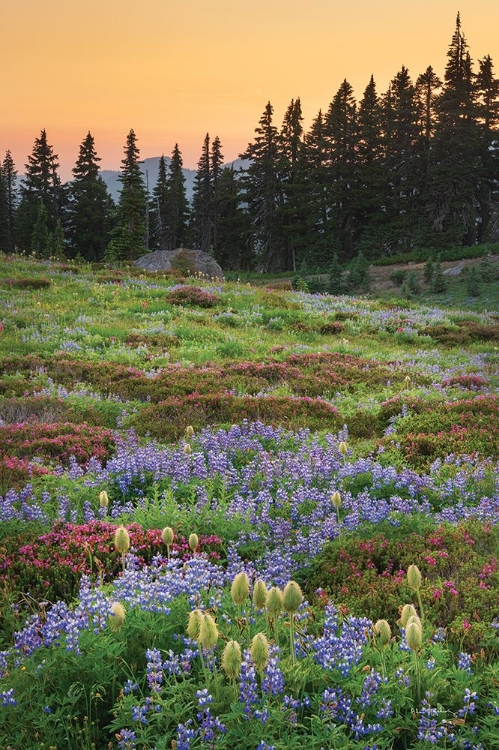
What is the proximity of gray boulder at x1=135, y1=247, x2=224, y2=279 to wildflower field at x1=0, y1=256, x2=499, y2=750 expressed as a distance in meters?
22.9

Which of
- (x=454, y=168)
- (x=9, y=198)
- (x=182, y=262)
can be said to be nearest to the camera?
(x=182, y=262)

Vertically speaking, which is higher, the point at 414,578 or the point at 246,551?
the point at 414,578

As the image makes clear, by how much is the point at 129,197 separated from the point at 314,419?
50769 mm

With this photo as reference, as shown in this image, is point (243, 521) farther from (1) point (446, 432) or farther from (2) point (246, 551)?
(1) point (446, 432)

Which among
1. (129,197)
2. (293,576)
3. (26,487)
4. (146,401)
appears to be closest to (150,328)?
(146,401)

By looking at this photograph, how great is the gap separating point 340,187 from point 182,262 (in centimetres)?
3152

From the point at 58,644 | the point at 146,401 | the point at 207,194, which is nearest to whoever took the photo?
the point at 58,644

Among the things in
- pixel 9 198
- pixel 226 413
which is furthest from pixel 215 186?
pixel 226 413

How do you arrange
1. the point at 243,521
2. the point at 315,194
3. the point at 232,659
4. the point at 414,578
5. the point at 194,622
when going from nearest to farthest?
the point at 232,659 → the point at 194,622 → the point at 414,578 → the point at 243,521 → the point at 315,194

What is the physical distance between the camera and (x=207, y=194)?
76750mm

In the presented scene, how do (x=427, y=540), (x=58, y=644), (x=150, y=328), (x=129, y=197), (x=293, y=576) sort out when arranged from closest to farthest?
(x=58, y=644) < (x=293, y=576) < (x=427, y=540) < (x=150, y=328) < (x=129, y=197)

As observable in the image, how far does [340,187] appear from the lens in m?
62.0

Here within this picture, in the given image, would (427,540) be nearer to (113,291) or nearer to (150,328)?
(150,328)

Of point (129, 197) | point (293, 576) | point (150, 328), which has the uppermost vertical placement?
point (129, 197)
